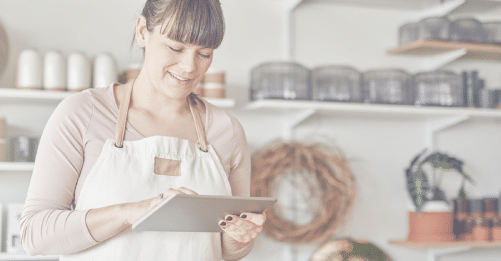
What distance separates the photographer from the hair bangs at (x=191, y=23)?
86cm

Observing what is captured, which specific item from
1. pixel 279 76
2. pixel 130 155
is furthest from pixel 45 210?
pixel 279 76

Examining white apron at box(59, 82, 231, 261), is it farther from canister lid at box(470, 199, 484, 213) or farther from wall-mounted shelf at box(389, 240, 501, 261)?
canister lid at box(470, 199, 484, 213)

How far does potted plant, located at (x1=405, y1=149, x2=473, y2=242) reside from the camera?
6.45ft

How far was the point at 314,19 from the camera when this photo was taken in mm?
2154

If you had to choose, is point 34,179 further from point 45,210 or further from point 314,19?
point 314,19

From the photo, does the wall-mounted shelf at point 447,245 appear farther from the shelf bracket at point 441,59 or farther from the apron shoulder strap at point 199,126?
the apron shoulder strap at point 199,126

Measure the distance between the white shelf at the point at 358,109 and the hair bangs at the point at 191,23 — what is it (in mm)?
918

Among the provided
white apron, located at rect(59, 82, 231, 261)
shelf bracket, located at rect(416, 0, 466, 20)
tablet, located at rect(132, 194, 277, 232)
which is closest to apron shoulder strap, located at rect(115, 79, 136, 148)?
white apron, located at rect(59, 82, 231, 261)

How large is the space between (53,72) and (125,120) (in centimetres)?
86

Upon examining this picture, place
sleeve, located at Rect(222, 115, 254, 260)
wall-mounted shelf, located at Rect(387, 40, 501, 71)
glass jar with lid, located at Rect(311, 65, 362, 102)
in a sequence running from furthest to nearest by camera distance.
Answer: wall-mounted shelf, located at Rect(387, 40, 501, 71) → glass jar with lid, located at Rect(311, 65, 362, 102) → sleeve, located at Rect(222, 115, 254, 260)

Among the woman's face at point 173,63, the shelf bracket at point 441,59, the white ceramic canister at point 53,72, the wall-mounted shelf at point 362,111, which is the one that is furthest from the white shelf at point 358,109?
the woman's face at point 173,63

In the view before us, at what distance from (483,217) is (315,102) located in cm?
86

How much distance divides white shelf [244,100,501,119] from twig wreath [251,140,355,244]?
0.54 feet

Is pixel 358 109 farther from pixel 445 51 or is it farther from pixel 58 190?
pixel 58 190
